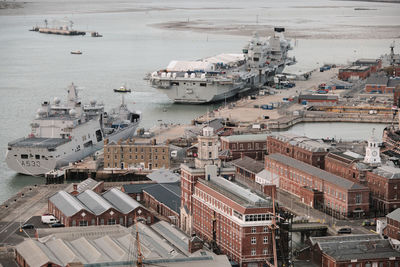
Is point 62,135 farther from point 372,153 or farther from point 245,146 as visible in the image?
point 372,153

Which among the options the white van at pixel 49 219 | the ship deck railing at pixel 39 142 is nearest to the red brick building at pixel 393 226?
the white van at pixel 49 219

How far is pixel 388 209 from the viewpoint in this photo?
3950cm

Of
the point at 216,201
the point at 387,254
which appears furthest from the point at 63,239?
the point at 387,254

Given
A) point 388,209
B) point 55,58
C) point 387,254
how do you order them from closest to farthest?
1. point 387,254
2. point 388,209
3. point 55,58

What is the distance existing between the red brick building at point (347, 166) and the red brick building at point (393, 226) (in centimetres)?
596

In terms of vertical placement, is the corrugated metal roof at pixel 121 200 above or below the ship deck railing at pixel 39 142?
below

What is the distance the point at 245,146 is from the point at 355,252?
18964mm

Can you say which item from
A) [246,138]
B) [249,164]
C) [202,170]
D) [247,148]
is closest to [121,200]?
[202,170]

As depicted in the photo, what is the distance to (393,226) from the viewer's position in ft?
113

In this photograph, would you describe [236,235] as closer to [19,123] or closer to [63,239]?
[63,239]

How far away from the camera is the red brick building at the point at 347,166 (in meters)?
41.1

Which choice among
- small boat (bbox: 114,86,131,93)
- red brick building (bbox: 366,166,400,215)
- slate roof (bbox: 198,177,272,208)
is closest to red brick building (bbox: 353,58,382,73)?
small boat (bbox: 114,86,131,93)

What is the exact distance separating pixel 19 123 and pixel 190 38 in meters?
82.8

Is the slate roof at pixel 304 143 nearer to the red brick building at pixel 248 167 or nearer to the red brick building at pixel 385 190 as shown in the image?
the red brick building at pixel 248 167
